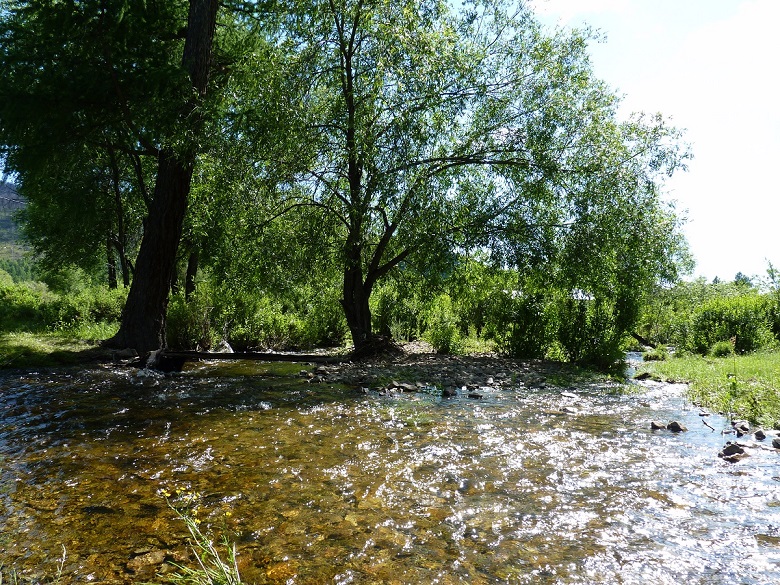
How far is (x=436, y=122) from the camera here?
13.1 meters

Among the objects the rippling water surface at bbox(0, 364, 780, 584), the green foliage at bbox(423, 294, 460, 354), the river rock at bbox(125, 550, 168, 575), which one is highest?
the green foliage at bbox(423, 294, 460, 354)

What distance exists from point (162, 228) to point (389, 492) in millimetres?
10896

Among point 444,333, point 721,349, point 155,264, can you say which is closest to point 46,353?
point 155,264

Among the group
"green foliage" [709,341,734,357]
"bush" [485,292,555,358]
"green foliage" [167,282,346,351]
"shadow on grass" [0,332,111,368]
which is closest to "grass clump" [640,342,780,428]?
"bush" [485,292,555,358]

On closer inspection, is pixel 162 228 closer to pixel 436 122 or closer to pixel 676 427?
pixel 436 122

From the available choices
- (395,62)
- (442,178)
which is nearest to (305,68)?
(395,62)

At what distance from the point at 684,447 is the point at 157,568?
5934 mm

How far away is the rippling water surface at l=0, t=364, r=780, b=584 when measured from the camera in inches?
138

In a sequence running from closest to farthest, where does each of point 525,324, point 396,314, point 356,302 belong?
point 525,324 < point 356,302 < point 396,314

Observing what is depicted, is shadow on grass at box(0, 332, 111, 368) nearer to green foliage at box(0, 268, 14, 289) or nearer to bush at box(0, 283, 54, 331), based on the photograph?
bush at box(0, 283, 54, 331)

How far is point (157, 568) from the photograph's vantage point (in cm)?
332

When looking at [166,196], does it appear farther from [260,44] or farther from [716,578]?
[716,578]

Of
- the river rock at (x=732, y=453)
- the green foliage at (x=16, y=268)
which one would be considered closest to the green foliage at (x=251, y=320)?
the river rock at (x=732, y=453)

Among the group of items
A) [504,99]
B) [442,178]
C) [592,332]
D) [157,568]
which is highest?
[504,99]
